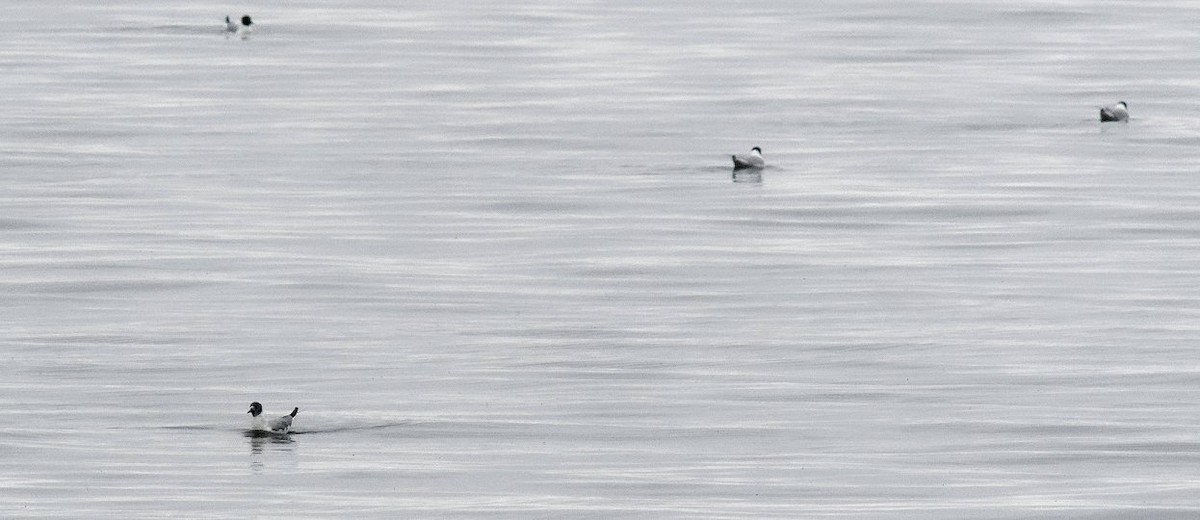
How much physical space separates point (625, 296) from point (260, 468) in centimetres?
856

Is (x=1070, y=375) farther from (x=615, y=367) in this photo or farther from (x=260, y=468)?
(x=260, y=468)

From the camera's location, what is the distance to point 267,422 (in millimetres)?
22922

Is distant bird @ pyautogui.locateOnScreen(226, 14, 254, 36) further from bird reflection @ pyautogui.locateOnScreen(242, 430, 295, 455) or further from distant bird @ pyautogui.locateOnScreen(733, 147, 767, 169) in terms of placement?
bird reflection @ pyautogui.locateOnScreen(242, 430, 295, 455)

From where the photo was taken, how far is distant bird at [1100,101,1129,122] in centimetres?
4628

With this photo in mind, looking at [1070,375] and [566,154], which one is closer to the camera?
[1070,375]

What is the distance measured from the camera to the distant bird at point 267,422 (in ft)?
74.7

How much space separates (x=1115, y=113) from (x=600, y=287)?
18.6m

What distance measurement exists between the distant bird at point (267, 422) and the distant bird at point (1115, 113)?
85.2ft

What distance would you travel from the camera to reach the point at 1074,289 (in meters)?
30.1

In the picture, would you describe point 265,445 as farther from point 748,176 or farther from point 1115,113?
point 1115,113

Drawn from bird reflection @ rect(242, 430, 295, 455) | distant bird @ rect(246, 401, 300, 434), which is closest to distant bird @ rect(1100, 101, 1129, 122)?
distant bird @ rect(246, 401, 300, 434)

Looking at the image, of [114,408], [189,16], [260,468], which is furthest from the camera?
[189,16]

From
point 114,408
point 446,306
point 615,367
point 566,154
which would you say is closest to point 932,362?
point 615,367

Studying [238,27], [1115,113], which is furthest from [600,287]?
[238,27]
